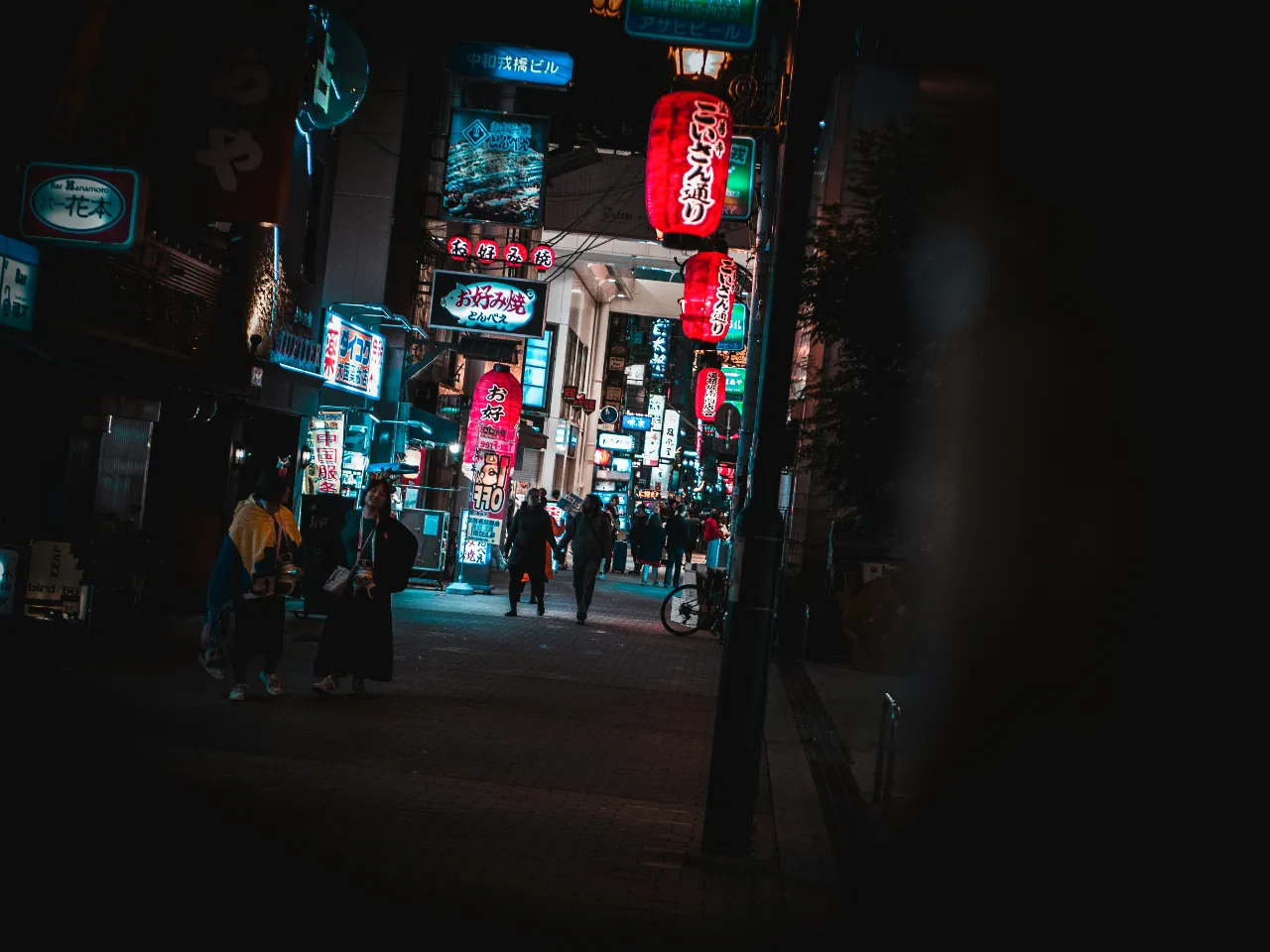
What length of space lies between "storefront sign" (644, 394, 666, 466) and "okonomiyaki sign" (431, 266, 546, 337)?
40854 mm

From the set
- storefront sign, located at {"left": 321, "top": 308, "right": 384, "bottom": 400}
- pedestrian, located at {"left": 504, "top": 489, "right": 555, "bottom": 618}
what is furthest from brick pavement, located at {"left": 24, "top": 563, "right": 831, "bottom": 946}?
storefront sign, located at {"left": 321, "top": 308, "right": 384, "bottom": 400}

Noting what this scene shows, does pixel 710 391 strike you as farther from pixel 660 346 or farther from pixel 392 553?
pixel 660 346

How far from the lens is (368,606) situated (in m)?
12.0

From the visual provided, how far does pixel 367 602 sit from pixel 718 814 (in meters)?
5.45

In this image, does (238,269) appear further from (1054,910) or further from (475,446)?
(1054,910)

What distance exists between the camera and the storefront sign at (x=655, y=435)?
6606 cm

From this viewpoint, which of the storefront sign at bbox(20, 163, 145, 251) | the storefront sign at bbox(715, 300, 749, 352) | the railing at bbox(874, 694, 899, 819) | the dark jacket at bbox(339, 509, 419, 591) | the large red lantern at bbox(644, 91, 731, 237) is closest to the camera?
the railing at bbox(874, 694, 899, 819)

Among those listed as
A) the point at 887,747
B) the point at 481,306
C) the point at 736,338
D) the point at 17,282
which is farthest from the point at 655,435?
the point at 887,747

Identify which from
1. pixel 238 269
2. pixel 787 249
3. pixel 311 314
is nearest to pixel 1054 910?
pixel 787 249

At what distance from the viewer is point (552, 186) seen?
3634cm

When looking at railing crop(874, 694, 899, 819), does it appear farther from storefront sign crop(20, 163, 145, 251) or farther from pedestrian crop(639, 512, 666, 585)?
pedestrian crop(639, 512, 666, 585)

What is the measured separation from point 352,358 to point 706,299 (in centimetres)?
680

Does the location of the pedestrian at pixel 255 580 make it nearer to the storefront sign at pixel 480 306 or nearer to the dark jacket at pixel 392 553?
the dark jacket at pixel 392 553

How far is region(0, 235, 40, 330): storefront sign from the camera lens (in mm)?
11203
